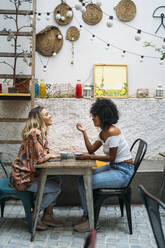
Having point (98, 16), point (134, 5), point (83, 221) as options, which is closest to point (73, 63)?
point (98, 16)

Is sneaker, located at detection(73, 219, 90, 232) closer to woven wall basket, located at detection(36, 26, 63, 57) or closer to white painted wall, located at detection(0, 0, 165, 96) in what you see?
white painted wall, located at detection(0, 0, 165, 96)

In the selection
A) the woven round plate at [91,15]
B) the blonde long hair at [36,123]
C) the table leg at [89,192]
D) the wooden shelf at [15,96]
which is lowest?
the table leg at [89,192]

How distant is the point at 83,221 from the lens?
10.9 ft

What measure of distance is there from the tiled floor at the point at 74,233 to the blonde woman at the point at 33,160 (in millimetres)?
195

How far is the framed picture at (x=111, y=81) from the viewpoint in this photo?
16.4ft

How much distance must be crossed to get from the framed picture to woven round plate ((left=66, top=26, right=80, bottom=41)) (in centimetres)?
51

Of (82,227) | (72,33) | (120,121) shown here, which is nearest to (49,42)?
(72,33)

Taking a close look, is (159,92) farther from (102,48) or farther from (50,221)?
(50,221)

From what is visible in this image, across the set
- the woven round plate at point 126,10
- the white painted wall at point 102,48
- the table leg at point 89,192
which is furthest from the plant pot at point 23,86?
the woven round plate at point 126,10

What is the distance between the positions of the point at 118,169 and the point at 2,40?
8.02ft

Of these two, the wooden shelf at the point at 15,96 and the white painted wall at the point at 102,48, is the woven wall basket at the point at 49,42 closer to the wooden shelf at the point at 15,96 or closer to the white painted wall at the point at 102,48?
the white painted wall at the point at 102,48

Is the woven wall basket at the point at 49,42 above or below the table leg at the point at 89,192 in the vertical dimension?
above

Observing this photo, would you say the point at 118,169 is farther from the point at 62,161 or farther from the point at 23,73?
the point at 23,73

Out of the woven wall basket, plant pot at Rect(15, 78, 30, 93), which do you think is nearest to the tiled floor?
plant pot at Rect(15, 78, 30, 93)
